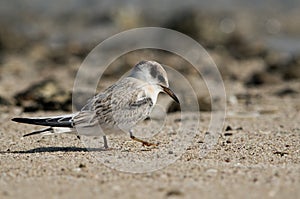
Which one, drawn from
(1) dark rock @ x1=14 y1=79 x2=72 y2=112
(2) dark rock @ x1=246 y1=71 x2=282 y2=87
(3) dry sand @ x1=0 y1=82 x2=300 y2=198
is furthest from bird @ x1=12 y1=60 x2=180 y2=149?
(2) dark rock @ x1=246 y1=71 x2=282 y2=87

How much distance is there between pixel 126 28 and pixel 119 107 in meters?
14.5

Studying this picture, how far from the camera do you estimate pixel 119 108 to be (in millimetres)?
6059

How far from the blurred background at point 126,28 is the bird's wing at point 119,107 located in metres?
2.90

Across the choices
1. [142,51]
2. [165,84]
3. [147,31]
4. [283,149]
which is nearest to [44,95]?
[165,84]

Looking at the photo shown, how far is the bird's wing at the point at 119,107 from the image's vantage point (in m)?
5.99

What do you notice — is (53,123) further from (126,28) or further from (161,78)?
(126,28)

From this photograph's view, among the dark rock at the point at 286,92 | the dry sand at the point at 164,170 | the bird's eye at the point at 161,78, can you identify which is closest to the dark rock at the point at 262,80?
the dark rock at the point at 286,92

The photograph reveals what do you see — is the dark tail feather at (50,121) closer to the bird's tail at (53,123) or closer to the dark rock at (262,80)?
the bird's tail at (53,123)

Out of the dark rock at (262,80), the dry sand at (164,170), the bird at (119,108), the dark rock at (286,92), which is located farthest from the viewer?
the dark rock at (262,80)

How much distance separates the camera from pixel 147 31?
20.4 m

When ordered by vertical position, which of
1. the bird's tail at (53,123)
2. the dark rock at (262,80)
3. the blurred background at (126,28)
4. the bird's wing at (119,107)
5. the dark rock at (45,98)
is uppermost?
the blurred background at (126,28)

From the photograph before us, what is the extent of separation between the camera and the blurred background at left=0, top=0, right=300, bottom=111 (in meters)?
11.5

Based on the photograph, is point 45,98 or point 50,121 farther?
point 45,98

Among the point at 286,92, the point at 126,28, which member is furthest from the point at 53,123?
the point at 126,28
